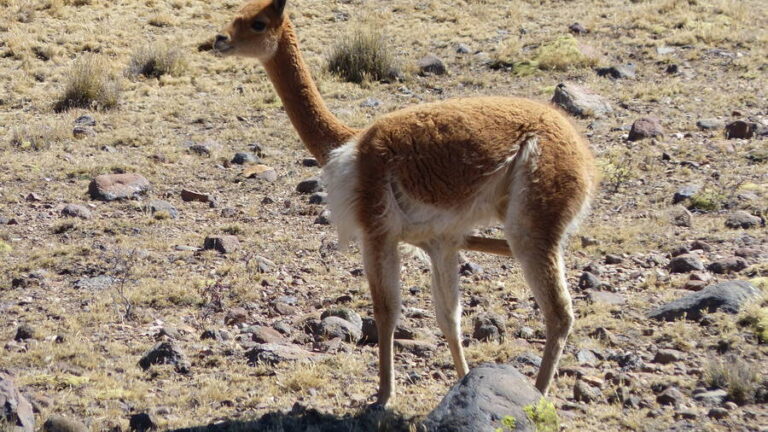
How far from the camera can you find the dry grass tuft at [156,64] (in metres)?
16.0

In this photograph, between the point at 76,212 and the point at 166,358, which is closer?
the point at 166,358

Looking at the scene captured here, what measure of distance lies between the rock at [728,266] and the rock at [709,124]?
4.73 meters

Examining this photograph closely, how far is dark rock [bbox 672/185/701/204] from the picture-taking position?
1041 cm

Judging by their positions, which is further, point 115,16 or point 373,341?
point 115,16

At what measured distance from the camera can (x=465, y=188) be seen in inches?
231

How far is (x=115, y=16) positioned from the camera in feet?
62.6

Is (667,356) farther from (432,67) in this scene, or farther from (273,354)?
(432,67)

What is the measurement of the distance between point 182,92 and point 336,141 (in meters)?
9.44

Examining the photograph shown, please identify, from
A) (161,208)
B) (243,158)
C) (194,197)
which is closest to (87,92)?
(243,158)

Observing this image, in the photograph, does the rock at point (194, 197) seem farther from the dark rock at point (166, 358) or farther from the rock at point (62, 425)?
the rock at point (62, 425)

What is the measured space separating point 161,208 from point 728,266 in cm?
567

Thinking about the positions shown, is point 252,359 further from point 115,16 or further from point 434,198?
point 115,16

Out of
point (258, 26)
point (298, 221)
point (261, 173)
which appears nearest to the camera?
point (258, 26)

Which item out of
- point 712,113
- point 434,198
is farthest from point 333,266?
point 712,113
